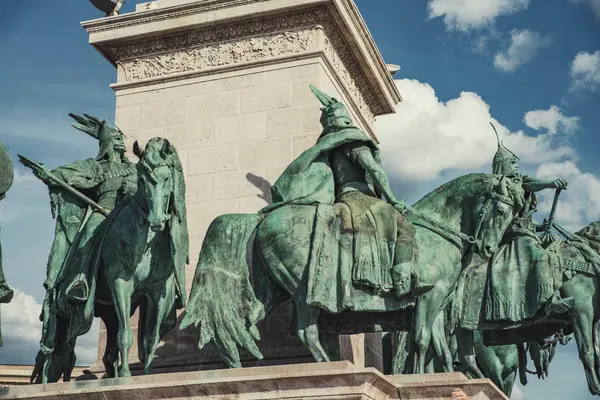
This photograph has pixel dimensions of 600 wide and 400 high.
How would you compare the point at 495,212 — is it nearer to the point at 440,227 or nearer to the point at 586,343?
the point at 440,227

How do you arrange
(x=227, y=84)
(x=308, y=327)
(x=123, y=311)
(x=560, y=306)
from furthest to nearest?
(x=227, y=84)
(x=560, y=306)
(x=308, y=327)
(x=123, y=311)

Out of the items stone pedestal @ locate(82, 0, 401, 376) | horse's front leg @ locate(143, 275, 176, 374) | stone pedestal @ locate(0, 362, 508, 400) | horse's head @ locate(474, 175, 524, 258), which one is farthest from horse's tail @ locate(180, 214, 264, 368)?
horse's head @ locate(474, 175, 524, 258)

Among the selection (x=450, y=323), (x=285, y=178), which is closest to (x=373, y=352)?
(x=450, y=323)

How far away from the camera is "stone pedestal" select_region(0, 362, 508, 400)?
30.3 ft

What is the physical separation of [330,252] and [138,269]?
80.0 inches

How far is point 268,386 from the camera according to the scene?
9398 millimetres

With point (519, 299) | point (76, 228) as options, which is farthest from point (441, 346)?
point (76, 228)

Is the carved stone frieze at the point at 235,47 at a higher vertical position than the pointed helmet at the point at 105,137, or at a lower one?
higher

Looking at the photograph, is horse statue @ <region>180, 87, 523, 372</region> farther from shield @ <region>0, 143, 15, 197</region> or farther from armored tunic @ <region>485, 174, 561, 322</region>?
shield @ <region>0, 143, 15, 197</region>

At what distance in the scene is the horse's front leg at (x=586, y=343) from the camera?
12.9m

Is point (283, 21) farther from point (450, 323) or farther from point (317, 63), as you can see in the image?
point (450, 323)

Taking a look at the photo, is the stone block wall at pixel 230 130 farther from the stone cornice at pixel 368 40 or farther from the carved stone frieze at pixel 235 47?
the stone cornice at pixel 368 40

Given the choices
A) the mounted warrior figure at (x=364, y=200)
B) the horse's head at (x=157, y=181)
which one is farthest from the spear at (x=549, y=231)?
the horse's head at (x=157, y=181)

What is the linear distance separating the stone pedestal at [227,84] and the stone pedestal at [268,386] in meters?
2.76
